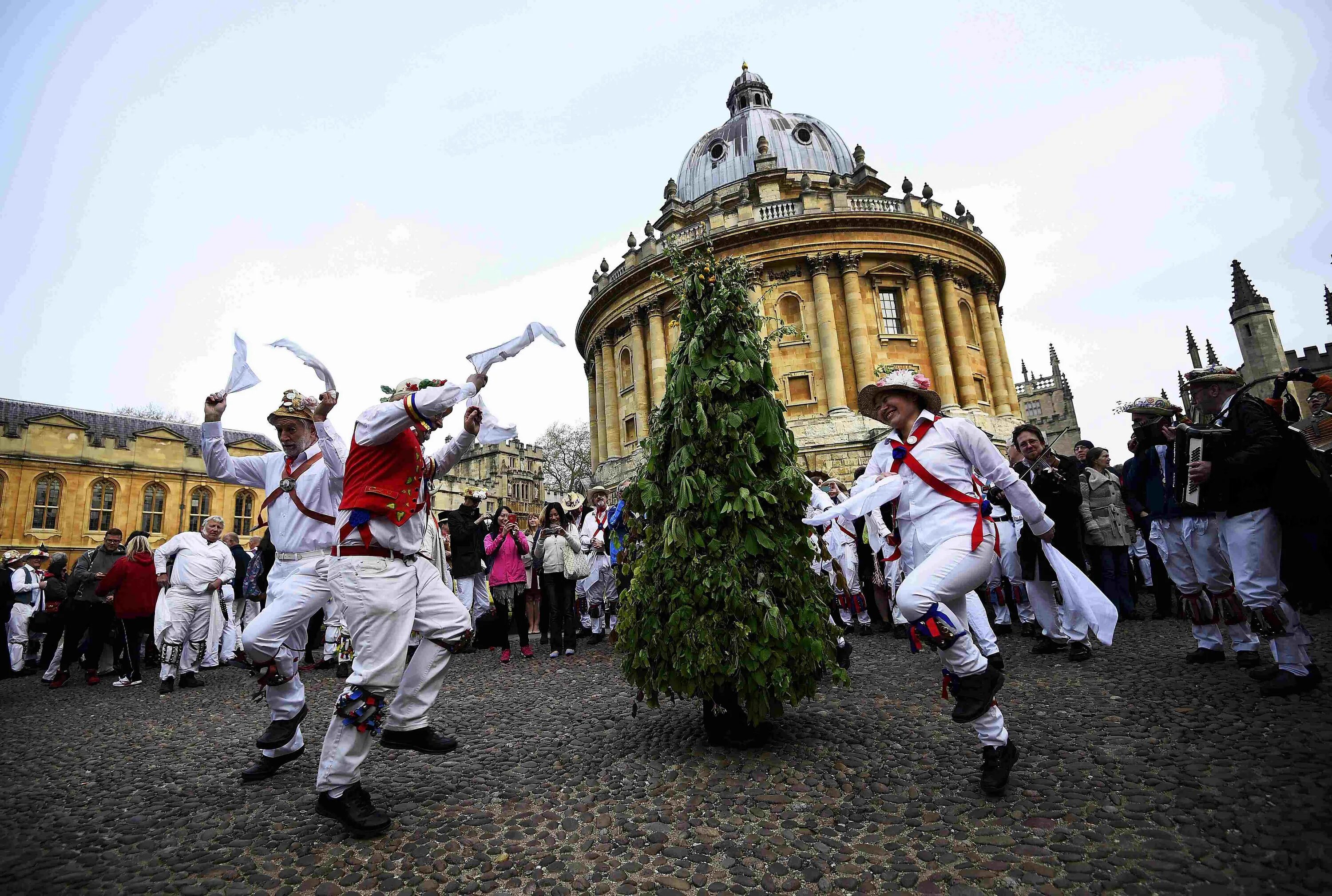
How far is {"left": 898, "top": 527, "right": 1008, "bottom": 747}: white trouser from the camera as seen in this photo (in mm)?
3406

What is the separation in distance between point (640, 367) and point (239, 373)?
29.9 m

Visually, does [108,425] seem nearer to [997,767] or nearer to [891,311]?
[891,311]

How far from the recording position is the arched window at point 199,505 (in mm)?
42750

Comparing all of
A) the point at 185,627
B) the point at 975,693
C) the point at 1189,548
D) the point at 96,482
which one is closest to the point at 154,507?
the point at 96,482

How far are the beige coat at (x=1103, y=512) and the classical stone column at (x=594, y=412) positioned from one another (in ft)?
102

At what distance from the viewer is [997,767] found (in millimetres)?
3303

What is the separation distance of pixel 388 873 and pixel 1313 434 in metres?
8.90

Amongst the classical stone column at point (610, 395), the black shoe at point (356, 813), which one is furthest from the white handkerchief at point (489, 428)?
the classical stone column at point (610, 395)

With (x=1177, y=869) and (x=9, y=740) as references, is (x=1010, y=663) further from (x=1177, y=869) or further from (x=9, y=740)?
(x=9, y=740)

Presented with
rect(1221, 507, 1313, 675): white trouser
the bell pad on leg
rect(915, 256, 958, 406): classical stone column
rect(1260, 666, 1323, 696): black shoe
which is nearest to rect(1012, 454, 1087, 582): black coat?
rect(1221, 507, 1313, 675): white trouser

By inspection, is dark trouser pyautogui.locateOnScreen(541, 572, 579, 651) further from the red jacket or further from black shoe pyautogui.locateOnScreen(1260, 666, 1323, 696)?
black shoe pyautogui.locateOnScreen(1260, 666, 1323, 696)

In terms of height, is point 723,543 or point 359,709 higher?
point 723,543

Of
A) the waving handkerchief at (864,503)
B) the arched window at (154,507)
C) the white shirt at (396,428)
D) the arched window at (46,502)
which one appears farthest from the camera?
the arched window at (154,507)

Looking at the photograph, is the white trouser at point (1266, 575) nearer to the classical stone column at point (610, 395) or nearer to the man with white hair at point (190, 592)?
the man with white hair at point (190, 592)
